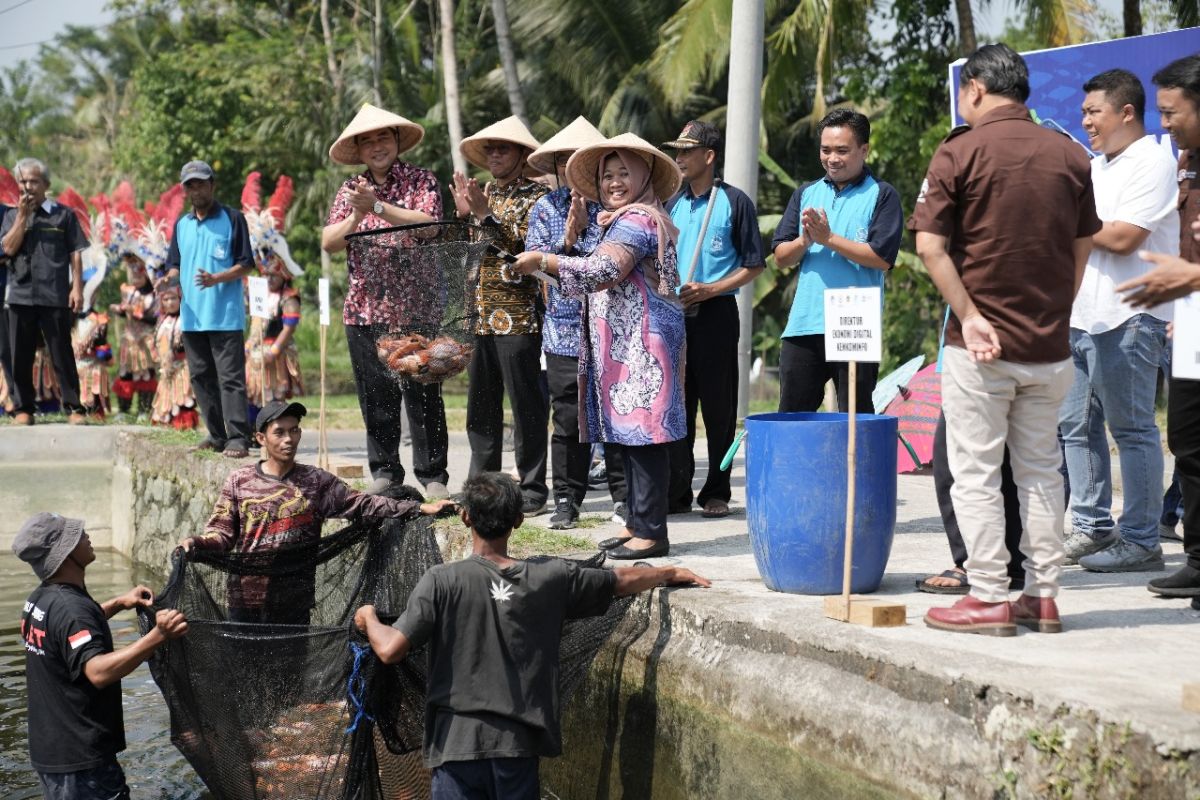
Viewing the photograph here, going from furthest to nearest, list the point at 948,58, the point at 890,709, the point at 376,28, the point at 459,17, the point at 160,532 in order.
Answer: the point at 459,17 → the point at 376,28 → the point at 948,58 → the point at 160,532 → the point at 890,709

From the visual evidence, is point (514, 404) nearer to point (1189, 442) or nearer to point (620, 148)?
point (620, 148)

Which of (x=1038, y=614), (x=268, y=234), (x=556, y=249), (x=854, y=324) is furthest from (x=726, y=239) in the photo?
(x=268, y=234)

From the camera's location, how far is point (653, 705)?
5238 millimetres

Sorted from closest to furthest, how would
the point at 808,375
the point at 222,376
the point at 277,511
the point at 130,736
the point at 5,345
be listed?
1. the point at 277,511
2. the point at 808,375
3. the point at 130,736
4. the point at 222,376
5. the point at 5,345

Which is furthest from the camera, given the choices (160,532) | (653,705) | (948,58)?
(948,58)

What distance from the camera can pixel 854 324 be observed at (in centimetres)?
517

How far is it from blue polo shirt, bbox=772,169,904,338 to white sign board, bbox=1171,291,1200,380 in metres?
1.96

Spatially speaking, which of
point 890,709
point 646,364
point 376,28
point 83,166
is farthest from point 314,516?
point 83,166

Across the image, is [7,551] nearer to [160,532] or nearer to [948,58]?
[160,532]

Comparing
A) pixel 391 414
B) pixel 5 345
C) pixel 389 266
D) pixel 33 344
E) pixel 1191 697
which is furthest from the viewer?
pixel 5 345

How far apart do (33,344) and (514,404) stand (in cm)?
641

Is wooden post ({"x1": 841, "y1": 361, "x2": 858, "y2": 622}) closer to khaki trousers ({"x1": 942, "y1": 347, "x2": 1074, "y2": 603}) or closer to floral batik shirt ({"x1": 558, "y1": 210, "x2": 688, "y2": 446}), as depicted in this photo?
khaki trousers ({"x1": 942, "y1": 347, "x2": 1074, "y2": 603})

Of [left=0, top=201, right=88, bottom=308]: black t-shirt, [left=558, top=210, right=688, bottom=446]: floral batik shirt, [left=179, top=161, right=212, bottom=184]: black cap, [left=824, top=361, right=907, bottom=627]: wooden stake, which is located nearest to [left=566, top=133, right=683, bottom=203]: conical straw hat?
[left=558, top=210, right=688, bottom=446]: floral batik shirt

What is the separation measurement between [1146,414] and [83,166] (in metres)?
45.5
